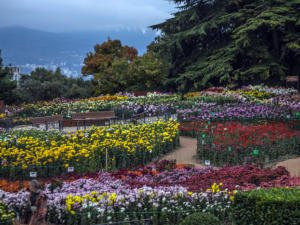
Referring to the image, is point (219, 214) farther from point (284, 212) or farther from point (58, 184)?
point (58, 184)

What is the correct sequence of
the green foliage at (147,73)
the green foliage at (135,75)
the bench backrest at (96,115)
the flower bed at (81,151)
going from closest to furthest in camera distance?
the flower bed at (81,151), the bench backrest at (96,115), the green foliage at (147,73), the green foliage at (135,75)

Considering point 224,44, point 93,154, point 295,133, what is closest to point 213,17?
point 224,44

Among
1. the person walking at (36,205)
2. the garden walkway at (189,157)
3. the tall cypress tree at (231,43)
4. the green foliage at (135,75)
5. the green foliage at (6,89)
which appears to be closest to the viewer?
the person walking at (36,205)

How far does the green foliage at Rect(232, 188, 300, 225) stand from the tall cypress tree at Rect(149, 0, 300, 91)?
20587mm

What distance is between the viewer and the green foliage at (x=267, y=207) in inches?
196

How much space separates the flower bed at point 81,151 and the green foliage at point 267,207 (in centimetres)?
452

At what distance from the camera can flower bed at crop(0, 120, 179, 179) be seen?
9055 mm

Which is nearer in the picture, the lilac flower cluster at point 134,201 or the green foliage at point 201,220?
the green foliage at point 201,220

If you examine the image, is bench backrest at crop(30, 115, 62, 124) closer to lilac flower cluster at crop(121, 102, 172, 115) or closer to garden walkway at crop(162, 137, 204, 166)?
lilac flower cluster at crop(121, 102, 172, 115)

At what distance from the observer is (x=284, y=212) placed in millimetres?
5016

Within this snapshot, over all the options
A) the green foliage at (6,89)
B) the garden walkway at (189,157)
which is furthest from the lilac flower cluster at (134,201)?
the green foliage at (6,89)

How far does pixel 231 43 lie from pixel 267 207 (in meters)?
24.9

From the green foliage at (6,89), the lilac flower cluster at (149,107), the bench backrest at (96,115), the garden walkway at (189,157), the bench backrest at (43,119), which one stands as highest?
the green foliage at (6,89)

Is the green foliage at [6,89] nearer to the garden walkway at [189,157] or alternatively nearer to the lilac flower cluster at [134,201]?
the garden walkway at [189,157]
